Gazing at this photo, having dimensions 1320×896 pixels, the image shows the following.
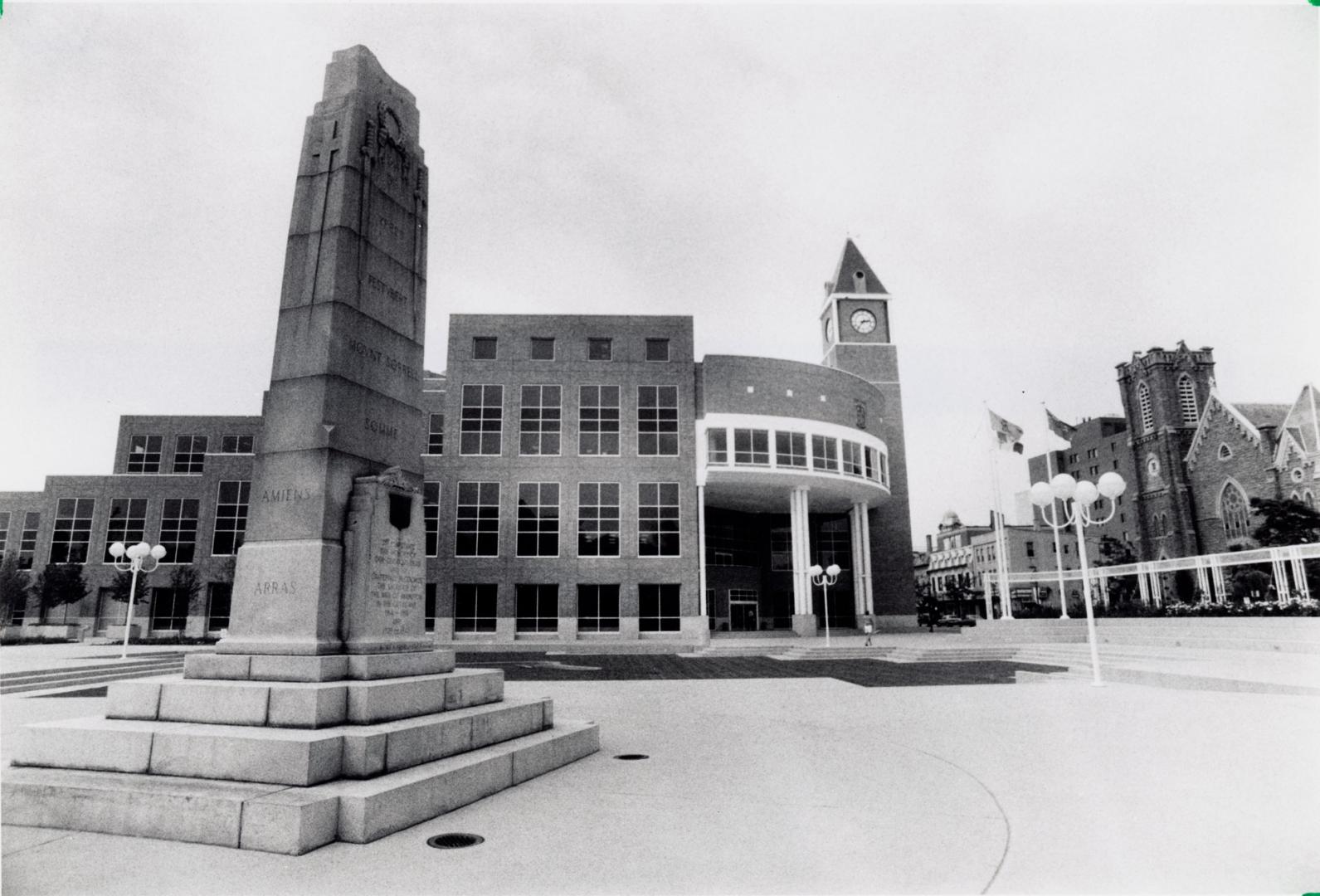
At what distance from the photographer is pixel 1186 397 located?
6550cm

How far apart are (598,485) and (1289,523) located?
3386 centimetres

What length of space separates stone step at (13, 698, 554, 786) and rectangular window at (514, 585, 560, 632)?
30.5 m

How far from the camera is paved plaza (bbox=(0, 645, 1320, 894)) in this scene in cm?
402

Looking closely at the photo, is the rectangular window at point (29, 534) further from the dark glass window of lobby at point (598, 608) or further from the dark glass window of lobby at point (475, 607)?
the dark glass window of lobby at point (598, 608)

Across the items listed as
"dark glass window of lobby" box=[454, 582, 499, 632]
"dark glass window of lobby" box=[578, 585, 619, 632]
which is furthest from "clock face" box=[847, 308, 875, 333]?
"dark glass window of lobby" box=[454, 582, 499, 632]

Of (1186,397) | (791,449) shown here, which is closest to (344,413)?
(791,449)

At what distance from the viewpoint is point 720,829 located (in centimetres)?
498

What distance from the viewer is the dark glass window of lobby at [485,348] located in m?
38.4

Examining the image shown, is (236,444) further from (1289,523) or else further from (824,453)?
(1289,523)

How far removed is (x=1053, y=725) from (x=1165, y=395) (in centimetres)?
6900

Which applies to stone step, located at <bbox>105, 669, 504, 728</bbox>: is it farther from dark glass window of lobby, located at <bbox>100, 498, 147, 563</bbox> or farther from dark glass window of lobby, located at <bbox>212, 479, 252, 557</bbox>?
dark glass window of lobby, located at <bbox>100, 498, 147, 563</bbox>

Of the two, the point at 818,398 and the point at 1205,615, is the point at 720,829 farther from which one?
the point at 818,398

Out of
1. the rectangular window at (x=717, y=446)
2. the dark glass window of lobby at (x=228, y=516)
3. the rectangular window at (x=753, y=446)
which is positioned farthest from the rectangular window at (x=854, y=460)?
the dark glass window of lobby at (x=228, y=516)

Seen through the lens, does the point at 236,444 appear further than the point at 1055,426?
Yes
